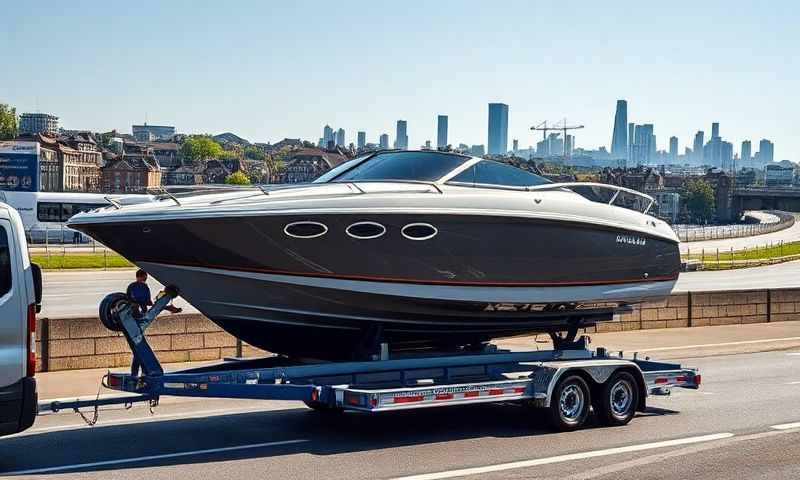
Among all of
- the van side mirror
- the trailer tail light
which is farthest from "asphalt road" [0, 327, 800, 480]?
the van side mirror

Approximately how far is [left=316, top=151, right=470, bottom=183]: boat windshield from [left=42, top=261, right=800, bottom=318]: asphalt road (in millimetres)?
7275

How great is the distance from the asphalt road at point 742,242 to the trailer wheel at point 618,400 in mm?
70530

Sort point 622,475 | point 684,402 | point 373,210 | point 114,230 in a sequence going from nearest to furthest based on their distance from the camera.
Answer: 1. point 622,475
2. point 114,230
3. point 373,210
4. point 684,402

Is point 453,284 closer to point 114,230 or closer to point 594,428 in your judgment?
point 594,428

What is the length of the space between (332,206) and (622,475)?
3.96 meters

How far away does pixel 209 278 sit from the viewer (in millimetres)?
11359

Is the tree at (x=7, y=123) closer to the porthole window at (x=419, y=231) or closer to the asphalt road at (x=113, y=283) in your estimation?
the asphalt road at (x=113, y=283)

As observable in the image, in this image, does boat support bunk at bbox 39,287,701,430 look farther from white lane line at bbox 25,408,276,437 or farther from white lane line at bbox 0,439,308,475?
white lane line at bbox 0,439,308,475

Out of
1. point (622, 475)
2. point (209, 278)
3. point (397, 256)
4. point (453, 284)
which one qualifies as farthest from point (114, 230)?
point (622, 475)

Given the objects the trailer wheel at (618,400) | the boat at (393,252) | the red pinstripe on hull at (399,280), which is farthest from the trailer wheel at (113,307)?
the trailer wheel at (618,400)

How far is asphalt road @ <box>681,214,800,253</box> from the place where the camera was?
89194 mm

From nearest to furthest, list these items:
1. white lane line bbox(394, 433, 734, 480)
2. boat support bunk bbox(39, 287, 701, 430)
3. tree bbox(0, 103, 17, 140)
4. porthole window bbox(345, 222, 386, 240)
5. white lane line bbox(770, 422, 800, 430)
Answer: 1. white lane line bbox(394, 433, 734, 480)
2. boat support bunk bbox(39, 287, 701, 430)
3. porthole window bbox(345, 222, 386, 240)
4. white lane line bbox(770, 422, 800, 430)
5. tree bbox(0, 103, 17, 140)

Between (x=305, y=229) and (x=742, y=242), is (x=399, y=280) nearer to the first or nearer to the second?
(x=305, y=229)

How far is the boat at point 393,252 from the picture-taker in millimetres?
11172
